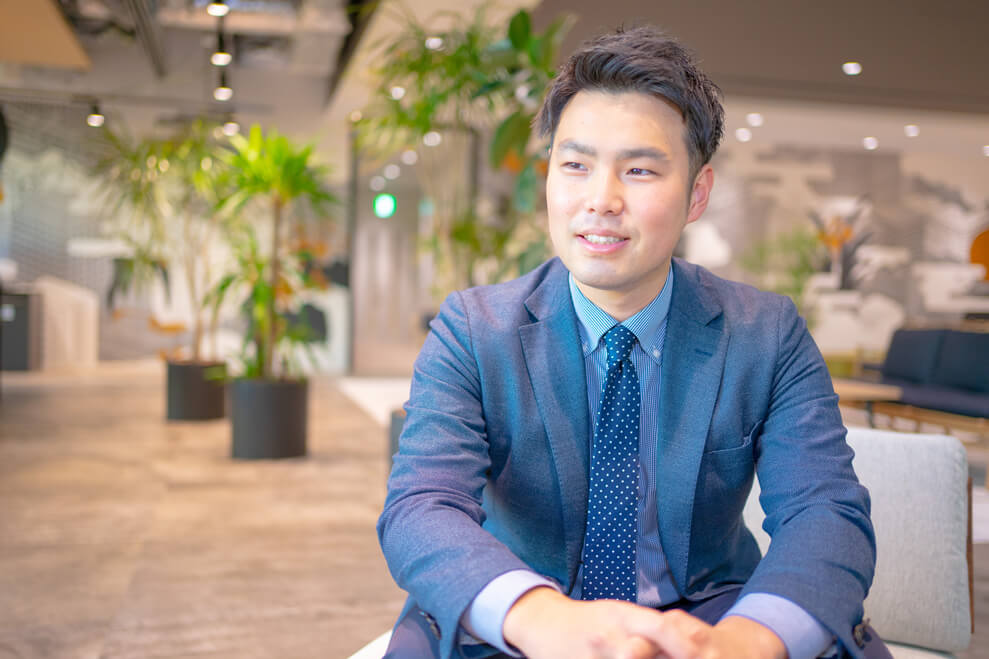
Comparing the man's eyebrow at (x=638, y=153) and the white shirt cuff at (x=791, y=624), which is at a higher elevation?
the man's eyebrow at (x=638, y=153)

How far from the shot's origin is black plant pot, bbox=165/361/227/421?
20.3 feet

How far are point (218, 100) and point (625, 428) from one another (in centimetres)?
920

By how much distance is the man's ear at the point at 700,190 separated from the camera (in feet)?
4.14

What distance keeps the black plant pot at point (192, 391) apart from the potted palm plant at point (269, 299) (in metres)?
1.16

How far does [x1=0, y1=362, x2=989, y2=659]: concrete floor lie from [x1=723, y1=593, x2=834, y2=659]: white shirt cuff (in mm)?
1731

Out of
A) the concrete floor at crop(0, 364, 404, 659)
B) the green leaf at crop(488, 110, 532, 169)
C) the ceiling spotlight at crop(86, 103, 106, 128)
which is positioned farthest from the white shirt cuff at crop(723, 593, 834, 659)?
the ceiling spotlight at crop(86, 103, 106, 128)

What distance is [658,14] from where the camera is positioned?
6062 millimetres

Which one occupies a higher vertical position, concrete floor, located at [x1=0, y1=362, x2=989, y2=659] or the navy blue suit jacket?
the navy blue suit jacket

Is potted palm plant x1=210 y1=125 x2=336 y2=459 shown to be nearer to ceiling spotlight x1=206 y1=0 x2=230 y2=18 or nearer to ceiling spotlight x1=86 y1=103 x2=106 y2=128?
ceiling spotlight x1=206 y1=0 x2=230 y2=18

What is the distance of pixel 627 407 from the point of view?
1.24m

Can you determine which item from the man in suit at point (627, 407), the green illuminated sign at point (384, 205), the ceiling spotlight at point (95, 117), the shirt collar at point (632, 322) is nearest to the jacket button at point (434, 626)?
the man in suit at point (627, 407)

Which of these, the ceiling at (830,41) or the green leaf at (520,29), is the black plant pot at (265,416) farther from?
the ceiling at (830,41)

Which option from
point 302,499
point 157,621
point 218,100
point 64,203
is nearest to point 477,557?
point 157,621

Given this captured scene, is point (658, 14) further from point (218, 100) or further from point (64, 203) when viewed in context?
point (64, 203)
